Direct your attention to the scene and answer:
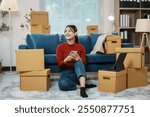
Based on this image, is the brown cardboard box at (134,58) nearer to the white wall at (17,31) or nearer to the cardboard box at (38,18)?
the cardboard box at (38,18)

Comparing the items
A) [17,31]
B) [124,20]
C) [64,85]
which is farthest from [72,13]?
[64,85]

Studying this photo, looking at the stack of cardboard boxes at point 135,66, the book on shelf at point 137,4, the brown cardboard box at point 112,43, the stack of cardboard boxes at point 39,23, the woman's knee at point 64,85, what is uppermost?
the book on shelf at point 137,4

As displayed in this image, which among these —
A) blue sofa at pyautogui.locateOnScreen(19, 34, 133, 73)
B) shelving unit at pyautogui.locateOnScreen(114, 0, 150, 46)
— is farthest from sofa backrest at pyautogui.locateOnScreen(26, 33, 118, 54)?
shelving unit at pyautogui.locateOnScreen(114, 0, 150, 46)

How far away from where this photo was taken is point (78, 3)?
19.8ft

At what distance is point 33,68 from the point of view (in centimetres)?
335

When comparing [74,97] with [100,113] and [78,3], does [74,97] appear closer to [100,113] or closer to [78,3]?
[100,113]

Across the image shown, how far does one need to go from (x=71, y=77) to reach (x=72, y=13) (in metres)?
2.90

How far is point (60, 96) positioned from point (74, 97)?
17 cm

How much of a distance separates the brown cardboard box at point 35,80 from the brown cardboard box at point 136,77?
1.09 meters

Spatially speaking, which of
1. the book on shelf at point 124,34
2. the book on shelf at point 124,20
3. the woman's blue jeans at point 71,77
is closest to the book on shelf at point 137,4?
the book on shelf at point 124,20

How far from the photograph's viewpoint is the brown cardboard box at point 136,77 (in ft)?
11.7

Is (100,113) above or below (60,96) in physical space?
above

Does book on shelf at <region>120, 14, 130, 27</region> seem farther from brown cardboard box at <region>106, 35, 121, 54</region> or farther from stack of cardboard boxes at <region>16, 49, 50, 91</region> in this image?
stack of cardboard boxes at <region>16, 49, 50, 91</region>

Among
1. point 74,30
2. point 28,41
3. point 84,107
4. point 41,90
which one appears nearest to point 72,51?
point 74,30
